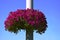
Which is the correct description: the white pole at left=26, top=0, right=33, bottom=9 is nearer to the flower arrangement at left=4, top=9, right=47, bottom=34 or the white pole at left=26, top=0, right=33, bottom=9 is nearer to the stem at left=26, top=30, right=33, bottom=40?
the flower arrangement at left=4, top=9, right=47, bottom=34

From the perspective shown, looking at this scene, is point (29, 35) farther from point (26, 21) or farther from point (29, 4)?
point (29, 4)

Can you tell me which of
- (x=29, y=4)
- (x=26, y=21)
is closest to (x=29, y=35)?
(x=26, y=21)

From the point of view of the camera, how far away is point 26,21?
6.30 meters

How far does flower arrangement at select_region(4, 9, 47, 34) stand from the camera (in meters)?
6.30

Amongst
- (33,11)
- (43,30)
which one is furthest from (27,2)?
(43,30)

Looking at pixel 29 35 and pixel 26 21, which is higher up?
pixel 26 21

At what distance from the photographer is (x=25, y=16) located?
6352 millimetres

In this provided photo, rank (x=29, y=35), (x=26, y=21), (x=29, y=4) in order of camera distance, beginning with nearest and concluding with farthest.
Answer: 1. (x=26, y=21)
2. (x=29, y=35)
3. (x=29, y=4)

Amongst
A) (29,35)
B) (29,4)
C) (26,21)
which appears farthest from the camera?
(29,4)

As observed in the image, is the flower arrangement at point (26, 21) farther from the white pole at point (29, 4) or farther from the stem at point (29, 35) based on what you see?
the white pole at point (29, 4)

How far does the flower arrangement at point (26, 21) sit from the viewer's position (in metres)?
6.30

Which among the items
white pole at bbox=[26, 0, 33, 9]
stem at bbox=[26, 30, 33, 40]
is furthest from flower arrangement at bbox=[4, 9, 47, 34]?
white pole at bbox=[26, 0, 33, 9]

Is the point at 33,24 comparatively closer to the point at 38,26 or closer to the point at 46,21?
the point at 38,26

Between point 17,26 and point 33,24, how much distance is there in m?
0.54
